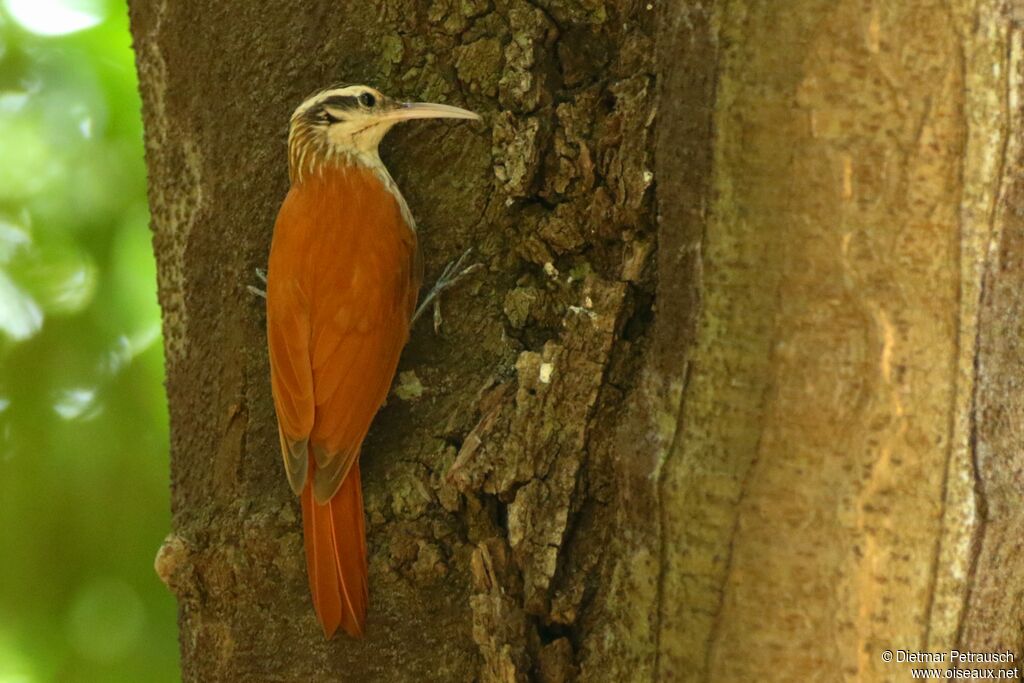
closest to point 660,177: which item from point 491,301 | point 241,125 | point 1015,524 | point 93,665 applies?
point 491,301

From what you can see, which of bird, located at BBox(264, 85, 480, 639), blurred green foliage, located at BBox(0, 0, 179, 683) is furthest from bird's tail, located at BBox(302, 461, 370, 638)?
blurred green foliage, located at BBox(0, 0, 179, 683)

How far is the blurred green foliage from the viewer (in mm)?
3395

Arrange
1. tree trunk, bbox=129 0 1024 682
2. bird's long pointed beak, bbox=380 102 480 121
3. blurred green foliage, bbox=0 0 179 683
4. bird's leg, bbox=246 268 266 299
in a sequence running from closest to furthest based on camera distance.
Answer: tree trunk, bbox=129 0 1024 682, bird's long pointed beak, bbox=380 102 480 121, bird's leg, bbox=246 268 266 299, blurred green foliage, bbox=0 0 179 683

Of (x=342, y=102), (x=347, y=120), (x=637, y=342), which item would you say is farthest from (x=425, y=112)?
(x=637, y=342)

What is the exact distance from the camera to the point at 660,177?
1836 millimetres

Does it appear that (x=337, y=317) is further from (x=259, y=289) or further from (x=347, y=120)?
(x=347, y=120)

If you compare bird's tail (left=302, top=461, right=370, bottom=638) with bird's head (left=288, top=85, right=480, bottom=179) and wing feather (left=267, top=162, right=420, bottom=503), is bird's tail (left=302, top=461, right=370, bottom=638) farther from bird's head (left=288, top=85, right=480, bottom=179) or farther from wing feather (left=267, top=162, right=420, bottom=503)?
bird's head (left=288, top=85, right=480, bottom=179)

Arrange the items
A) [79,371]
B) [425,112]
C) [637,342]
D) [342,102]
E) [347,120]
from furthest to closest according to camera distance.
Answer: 1. [79,371]
2. [347,120]
3. [342,102]
4. [425,112]
5. [637,342]

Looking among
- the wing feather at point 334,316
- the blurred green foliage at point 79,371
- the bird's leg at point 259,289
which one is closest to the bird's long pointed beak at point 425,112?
the wing feather at point 334,316

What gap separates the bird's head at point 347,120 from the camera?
93.1 inches

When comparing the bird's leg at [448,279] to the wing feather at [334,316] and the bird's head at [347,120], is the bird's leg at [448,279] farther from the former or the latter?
the bird's head at [347,120]

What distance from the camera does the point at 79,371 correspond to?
350 cm

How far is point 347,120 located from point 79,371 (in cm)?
137

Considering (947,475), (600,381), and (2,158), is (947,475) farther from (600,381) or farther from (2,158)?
(2,158)
